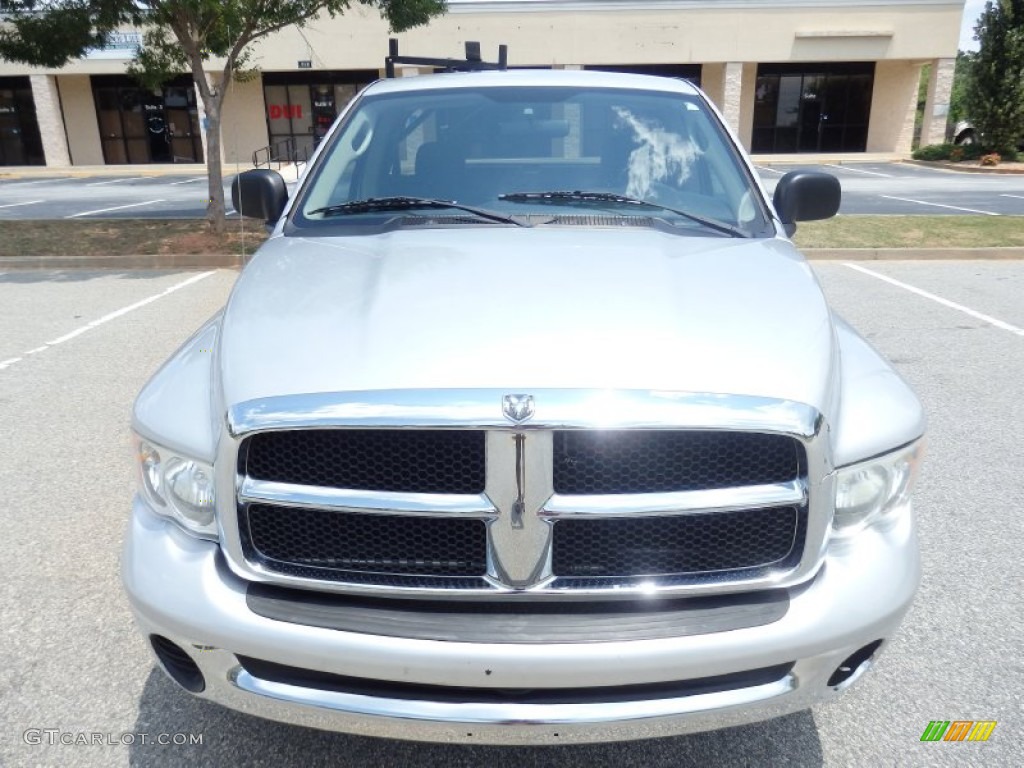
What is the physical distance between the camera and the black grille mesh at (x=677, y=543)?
181 centimetres

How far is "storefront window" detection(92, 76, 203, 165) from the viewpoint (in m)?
33.1

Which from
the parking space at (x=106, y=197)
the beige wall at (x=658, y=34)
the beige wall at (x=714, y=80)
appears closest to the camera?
the parking space at (x=106, y=197)

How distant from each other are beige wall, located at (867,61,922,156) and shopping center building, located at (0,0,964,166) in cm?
5

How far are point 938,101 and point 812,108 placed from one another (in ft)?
15.9

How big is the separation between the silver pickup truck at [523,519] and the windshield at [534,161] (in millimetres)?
887

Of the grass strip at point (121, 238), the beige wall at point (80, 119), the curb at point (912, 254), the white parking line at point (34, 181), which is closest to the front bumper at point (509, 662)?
the curb at point (912, 254)

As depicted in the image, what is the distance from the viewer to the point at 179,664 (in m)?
1.95

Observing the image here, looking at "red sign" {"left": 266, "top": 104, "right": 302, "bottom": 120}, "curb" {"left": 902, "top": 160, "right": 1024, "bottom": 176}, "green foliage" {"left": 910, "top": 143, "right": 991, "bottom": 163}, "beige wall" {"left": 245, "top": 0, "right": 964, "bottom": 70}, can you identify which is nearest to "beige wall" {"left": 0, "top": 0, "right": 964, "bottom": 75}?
"beige wall" {"left": 245, "top": 0, "right": 964, "bottom": 70}

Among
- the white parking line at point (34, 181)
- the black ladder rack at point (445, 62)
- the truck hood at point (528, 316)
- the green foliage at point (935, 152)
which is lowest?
the white parking line at point (34, 181)

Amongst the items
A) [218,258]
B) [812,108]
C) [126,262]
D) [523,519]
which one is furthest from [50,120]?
[523,519]

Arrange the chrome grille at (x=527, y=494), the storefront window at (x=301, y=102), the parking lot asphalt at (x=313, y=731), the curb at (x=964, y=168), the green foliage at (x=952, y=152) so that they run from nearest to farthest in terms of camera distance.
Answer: the chrome grille at (x=527, y=494), the parking lot asphalt at (x=313, y=731), the curb at (x=964, y=168), the green foliage at (x=952, y=152), the storefront window at (x=301, y=102)

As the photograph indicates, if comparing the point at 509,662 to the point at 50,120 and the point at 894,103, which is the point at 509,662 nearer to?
the point at 894,103

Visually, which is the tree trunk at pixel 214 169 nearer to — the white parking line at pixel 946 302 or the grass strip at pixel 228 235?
the grass strip at pixel 228 235

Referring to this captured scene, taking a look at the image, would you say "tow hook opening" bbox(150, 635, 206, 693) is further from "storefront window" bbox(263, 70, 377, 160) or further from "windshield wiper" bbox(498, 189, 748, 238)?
"storefront window" bbox(263, 70, 377, 160)
